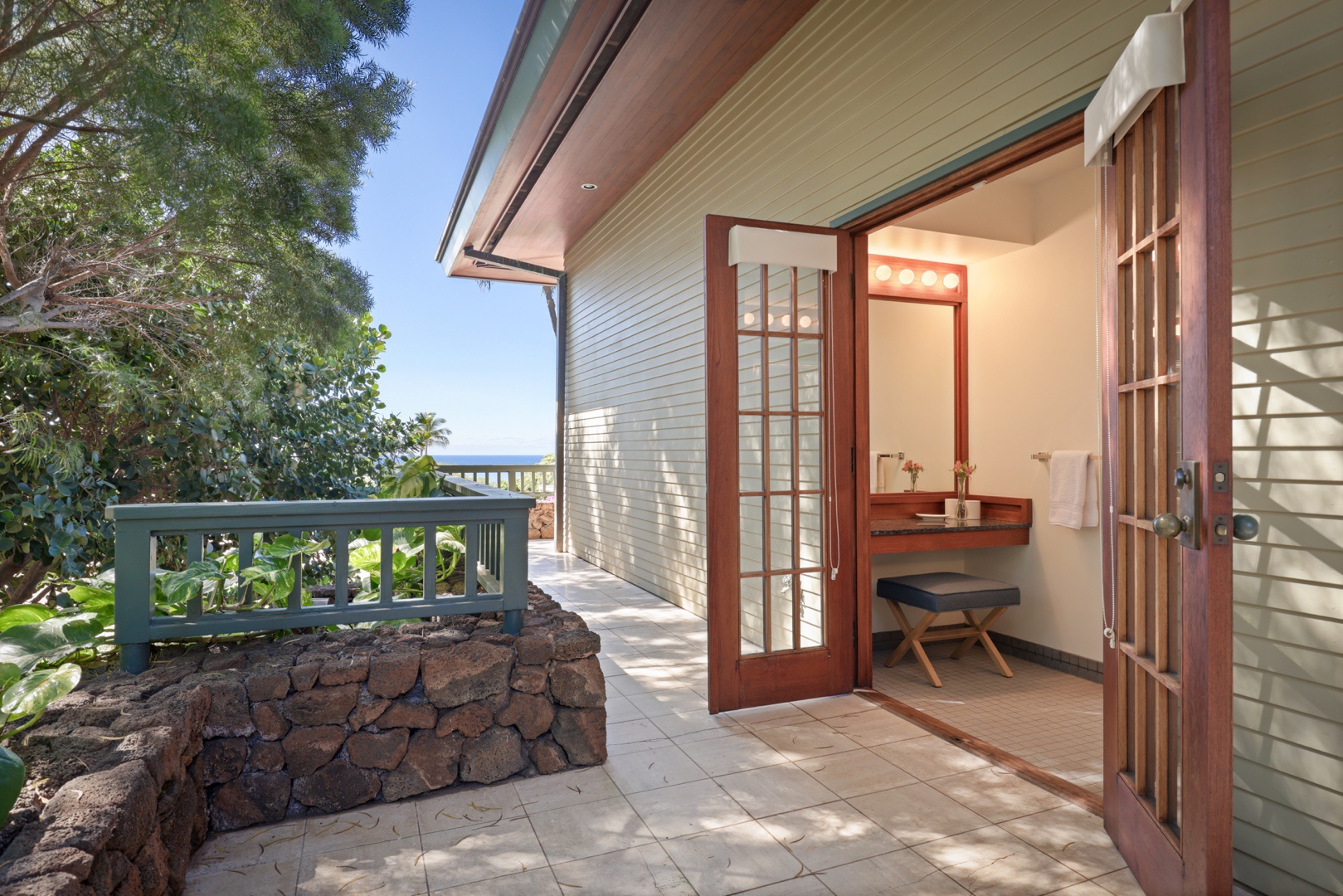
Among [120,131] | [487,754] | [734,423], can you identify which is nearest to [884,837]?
[487,754]

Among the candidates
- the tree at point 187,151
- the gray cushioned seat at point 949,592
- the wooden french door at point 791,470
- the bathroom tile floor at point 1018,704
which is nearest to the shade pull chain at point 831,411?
the wooden french door at point 791,470

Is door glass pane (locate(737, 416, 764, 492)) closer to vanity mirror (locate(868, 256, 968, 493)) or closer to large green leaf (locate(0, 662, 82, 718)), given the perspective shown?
vanity mirror (locate(868, 256, 968, 493))

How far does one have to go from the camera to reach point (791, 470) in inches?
142

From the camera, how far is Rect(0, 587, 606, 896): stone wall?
177 centimetres

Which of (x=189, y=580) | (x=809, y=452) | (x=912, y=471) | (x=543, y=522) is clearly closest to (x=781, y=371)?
(x=809, y=452)

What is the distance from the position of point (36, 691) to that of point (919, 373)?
4548 millimetres

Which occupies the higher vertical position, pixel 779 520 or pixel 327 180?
pixel 327 180

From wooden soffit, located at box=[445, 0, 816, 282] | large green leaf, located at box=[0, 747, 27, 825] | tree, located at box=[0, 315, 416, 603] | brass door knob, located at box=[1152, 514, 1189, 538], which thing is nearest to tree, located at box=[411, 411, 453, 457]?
wooden soffit, located at box=[445, 0, 816, 282]

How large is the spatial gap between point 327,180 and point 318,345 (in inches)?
22.3

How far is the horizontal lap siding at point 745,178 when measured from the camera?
2.66m

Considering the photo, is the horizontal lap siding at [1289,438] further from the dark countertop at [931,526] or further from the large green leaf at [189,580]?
the large green leaf at [189,580]

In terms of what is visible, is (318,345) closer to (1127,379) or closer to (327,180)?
(327,180)

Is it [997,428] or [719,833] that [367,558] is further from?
[997,428]

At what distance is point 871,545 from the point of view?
401 centimetres
